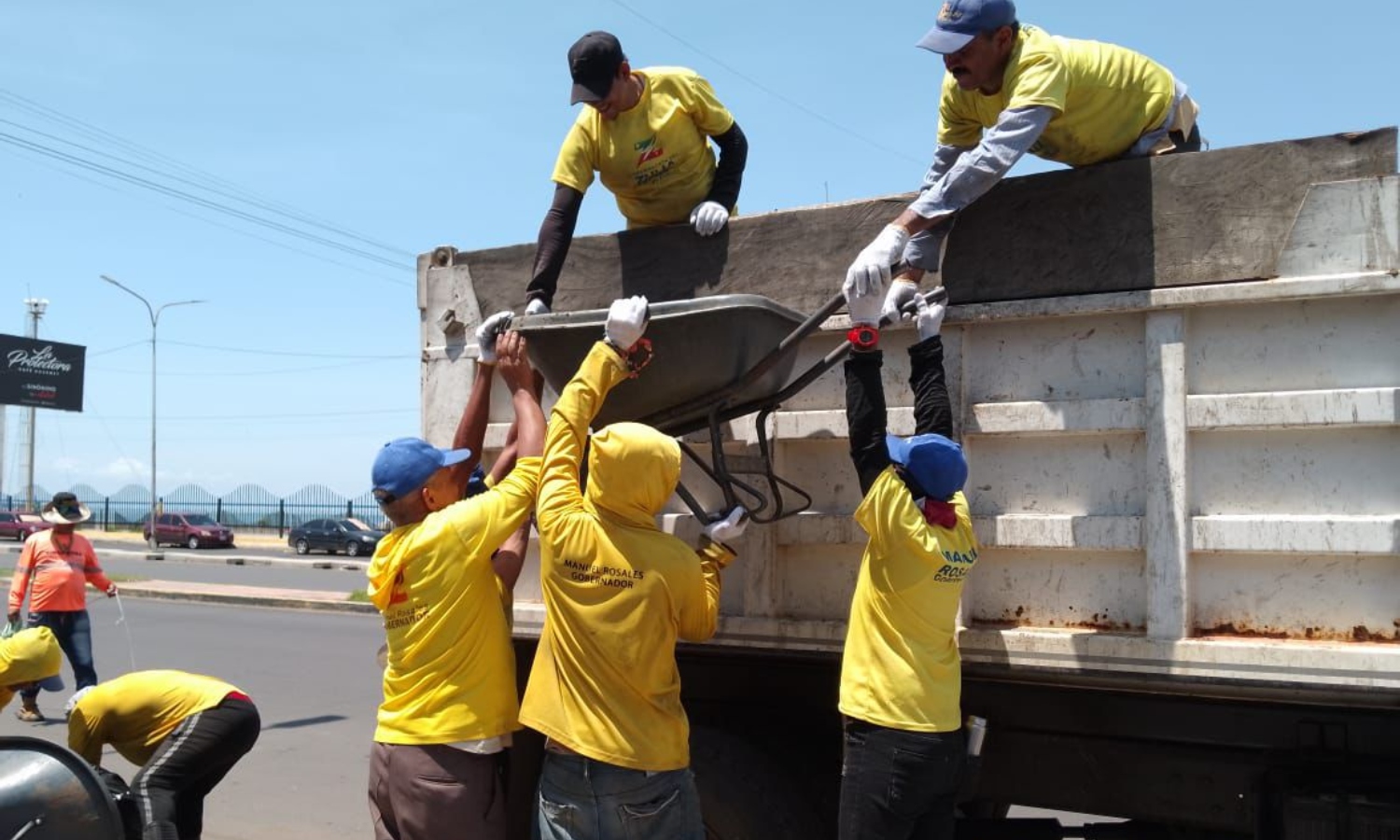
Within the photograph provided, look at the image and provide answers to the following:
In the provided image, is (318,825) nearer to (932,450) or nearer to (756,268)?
(756,268)

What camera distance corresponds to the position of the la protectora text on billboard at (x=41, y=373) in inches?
1537

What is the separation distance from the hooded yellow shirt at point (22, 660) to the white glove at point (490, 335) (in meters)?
1.70

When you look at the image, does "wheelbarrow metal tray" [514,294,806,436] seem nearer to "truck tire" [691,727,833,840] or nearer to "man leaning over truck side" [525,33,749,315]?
"man leaning over truck side" [525,33,749,315]

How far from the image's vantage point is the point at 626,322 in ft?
9.98

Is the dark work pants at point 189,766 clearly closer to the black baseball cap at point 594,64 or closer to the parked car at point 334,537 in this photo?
the black baseball cap at point 594,64

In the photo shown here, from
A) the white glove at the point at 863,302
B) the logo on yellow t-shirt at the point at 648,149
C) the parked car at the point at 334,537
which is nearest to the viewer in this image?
the white glove at the point at 863,302

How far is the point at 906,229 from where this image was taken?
3014 millimetres

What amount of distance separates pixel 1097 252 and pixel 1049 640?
38.8 inches

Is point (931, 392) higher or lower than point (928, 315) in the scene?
lower

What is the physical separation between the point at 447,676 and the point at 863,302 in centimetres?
143

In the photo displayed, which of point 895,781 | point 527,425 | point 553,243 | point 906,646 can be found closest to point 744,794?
point 895,781

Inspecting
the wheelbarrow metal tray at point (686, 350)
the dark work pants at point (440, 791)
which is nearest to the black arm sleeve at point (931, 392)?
the wheelbarrow metal tray at point (686, 350)

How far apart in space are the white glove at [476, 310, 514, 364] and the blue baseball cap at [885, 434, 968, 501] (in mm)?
1424

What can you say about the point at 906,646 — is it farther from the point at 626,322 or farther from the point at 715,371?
the point at 626,322
